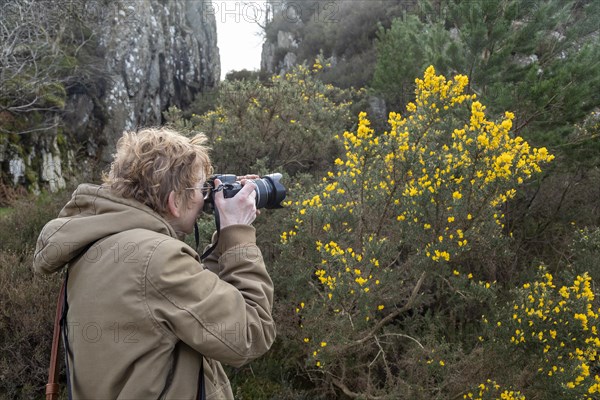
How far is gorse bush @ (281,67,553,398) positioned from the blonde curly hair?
6.34ft

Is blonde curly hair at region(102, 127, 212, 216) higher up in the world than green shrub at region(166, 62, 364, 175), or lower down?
higher up

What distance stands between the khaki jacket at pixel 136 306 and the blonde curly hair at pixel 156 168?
51mm

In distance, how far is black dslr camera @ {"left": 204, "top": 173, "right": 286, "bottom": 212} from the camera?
1513 millimetres

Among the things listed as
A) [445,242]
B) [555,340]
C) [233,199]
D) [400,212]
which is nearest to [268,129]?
[400,212]

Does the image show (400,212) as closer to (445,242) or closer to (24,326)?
(445,242)

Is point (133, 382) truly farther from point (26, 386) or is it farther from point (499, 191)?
point (26, 386)

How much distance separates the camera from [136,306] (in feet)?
3.76

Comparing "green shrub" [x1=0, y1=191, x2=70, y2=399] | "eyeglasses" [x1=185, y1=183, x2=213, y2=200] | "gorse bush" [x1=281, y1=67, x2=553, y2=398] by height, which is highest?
"eyeglasses" [x1=185, y1=183, x2=213, y2=200]

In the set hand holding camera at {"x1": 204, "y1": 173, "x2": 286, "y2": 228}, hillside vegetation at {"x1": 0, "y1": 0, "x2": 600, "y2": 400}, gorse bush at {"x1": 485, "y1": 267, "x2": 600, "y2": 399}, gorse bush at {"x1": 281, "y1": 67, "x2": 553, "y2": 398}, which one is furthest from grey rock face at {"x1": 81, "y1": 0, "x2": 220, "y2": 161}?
hand holding camera at {"x1": 204, "y1": 173, "x2": 286, "y2": 228}

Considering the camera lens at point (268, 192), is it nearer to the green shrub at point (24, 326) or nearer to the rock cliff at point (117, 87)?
the green shrub at point (24, 326)

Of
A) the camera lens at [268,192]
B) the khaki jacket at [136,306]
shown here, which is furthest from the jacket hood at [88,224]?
the camera lens at [268,192]

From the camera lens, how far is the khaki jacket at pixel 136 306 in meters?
1.15

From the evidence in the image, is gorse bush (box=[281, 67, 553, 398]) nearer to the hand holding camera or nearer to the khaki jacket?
the hand holding camera

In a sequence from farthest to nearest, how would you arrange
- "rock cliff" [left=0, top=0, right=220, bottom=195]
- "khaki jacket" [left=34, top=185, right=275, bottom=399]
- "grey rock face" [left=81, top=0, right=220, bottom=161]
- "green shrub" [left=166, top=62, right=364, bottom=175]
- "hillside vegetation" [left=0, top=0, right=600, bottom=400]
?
"grey rock face" [left=81, top=0, right=220, bottom=161]
"rock cliff" [left=0, top=0, right=220, bottom=195]
"green shrub" [left=166, top=62, right=364, bottom=175]
"hillside vegetation" [left=0, top=0, right=600, bottom=400]
"khaki jacket" [left=34, top=185, right=275, bottom=399]
